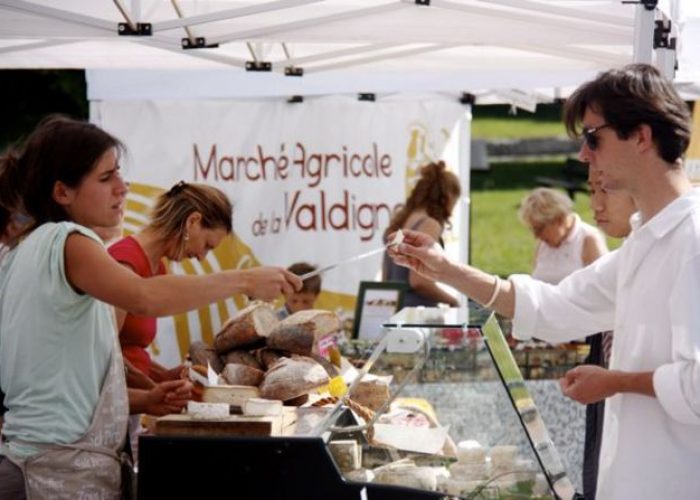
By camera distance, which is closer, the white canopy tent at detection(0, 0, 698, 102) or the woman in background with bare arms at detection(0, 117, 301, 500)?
the woman in background with bare arms at detection(0, 117, 301, 500)

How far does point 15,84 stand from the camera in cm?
A: 1536

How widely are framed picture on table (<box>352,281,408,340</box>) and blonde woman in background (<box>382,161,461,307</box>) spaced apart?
7cm

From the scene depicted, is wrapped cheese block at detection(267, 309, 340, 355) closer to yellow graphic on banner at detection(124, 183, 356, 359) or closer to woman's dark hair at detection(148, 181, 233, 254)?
woman's dark hair at detection(148, 181, 233, 254)

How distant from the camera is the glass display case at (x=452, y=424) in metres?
2.96

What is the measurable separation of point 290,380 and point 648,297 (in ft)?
3.59

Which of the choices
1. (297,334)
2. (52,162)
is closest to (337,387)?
(297,334)

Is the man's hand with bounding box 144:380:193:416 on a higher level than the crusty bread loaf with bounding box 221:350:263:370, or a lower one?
lower

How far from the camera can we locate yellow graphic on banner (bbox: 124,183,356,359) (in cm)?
696

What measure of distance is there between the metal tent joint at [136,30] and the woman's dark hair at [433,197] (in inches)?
112

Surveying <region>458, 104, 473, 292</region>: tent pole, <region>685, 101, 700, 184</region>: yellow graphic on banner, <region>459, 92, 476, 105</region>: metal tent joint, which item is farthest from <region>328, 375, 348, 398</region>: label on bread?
<region>459, 92, 476, 105</region>: metal tent joint

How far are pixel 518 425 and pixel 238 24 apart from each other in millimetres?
2661

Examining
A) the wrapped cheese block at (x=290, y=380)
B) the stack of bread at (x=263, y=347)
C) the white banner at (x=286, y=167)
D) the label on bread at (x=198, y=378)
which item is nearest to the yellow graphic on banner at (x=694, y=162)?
the stack of bread at (x=263, y=347)

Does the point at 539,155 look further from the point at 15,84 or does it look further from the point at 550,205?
the point at 550,205

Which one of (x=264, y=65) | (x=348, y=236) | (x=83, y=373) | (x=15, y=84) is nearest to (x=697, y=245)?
(x=83, y=373)
